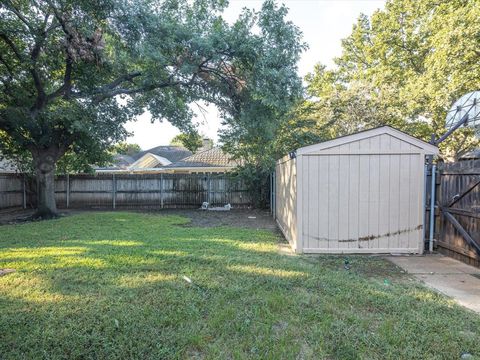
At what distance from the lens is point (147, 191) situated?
1222cm

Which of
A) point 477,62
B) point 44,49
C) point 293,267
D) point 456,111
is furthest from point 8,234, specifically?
point 477,62

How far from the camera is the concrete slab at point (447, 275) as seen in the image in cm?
314

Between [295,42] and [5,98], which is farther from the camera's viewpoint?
[5,98]

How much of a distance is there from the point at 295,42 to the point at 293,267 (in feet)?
17.9

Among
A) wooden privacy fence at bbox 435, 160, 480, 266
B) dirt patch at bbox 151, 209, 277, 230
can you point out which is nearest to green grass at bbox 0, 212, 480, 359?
wooden privacy fence at bbox 435, 160, 480, 266

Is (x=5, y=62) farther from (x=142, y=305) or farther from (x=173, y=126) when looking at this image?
(x=142, y=305)

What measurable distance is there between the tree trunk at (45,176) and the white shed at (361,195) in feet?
27.1

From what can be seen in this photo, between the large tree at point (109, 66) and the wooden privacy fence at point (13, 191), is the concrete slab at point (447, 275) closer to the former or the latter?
the large tree at point (109, 66)

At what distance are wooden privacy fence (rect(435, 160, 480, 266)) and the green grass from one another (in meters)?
1.23

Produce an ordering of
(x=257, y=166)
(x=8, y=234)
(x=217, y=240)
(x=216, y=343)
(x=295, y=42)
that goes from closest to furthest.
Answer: (x=216, y=343) < (x=217, y=240) < (x=8, y=234) < (x=295, y=42) < (x=257, y=166)

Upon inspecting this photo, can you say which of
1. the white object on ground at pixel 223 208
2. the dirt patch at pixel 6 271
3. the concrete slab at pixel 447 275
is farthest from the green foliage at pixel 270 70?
the dirt patch at pixel 6 271

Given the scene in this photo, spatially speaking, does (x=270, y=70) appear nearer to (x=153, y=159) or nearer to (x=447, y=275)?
(x=447, y=275)

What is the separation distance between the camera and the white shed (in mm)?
4867

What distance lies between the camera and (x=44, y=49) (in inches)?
298
